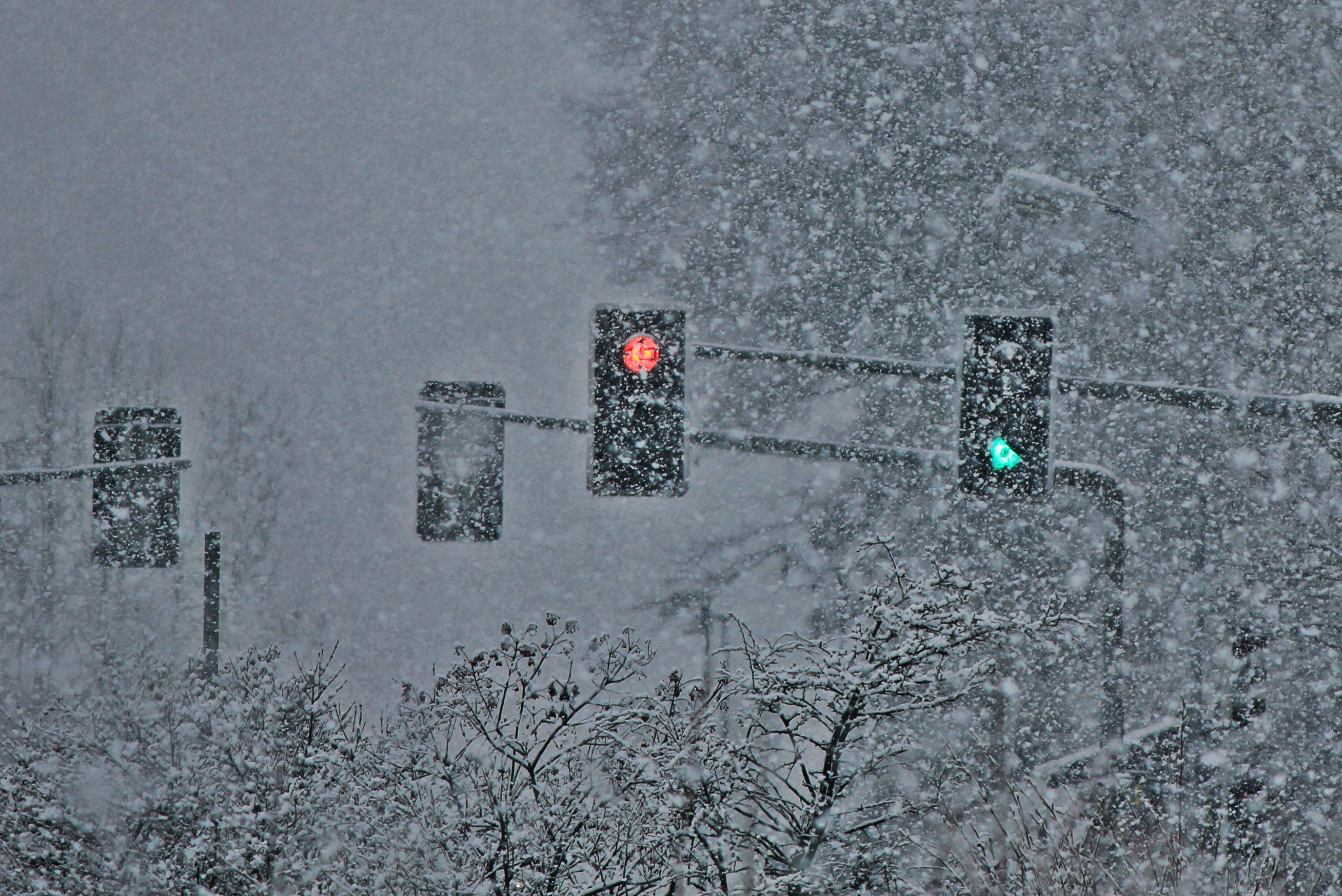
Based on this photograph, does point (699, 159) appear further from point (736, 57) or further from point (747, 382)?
point (747, 382)

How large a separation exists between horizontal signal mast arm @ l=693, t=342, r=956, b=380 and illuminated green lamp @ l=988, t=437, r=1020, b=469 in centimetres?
73

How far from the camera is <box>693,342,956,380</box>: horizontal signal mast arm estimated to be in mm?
6828

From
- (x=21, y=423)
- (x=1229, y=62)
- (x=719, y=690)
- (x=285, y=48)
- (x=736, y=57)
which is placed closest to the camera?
(x=719, y=690)

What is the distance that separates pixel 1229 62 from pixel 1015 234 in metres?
4.19

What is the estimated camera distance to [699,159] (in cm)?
2083

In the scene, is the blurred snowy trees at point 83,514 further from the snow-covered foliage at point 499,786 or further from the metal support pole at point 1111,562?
the metal support pole at point 1111,562

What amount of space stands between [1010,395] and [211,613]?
258 inches

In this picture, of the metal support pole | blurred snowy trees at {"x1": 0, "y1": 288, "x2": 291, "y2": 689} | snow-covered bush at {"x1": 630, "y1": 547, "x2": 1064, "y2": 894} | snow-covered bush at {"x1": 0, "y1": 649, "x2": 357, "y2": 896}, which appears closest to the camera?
the metal support pole

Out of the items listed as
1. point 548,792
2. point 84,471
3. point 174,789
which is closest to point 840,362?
point 548,792

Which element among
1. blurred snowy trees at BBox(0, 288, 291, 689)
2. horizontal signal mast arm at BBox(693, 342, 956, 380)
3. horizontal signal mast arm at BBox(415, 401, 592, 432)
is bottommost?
blurred snowy trees at BBox(0, 288, 291, 689)

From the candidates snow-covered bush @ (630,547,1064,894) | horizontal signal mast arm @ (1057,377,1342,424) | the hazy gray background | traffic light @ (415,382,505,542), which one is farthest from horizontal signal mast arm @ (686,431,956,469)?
the hazy gray background

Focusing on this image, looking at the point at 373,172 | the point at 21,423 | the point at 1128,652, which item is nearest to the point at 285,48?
the point at 373,172

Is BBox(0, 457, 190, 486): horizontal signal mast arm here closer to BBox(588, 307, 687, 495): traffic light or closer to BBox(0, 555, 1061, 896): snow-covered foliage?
BBox(0, 555, 1061, 896): snow-covered foliage

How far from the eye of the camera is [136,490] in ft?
24.2
